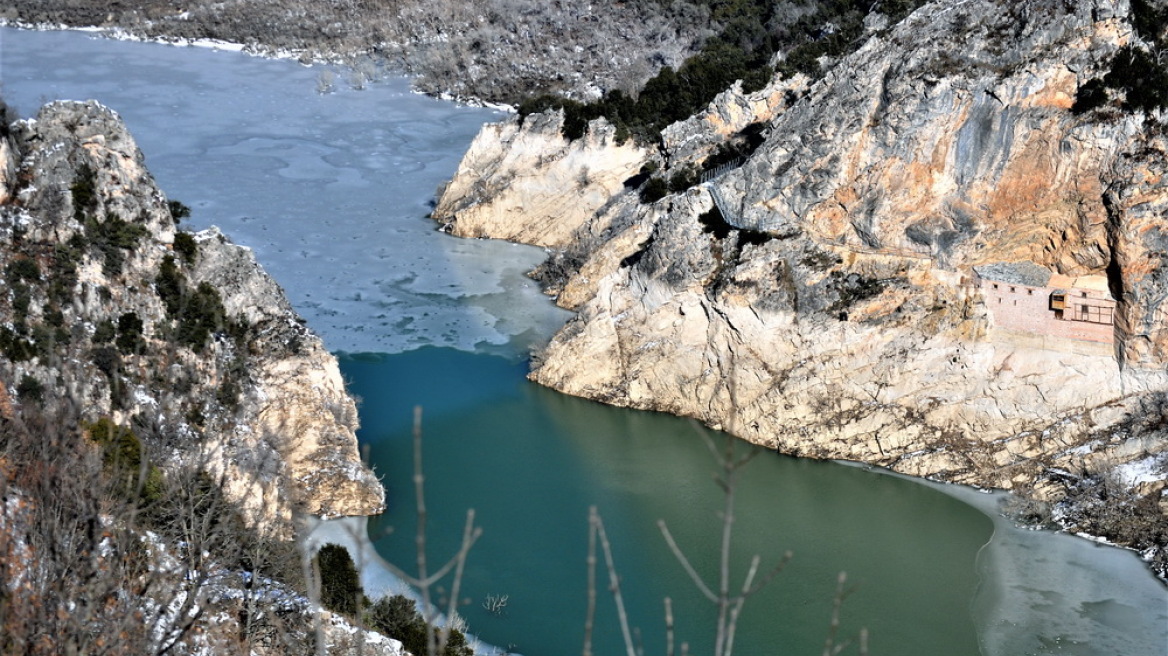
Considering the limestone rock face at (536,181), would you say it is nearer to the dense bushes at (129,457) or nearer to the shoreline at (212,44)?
the shoreline at (212,44)

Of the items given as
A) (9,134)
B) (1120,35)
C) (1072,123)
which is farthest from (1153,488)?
(9,134)

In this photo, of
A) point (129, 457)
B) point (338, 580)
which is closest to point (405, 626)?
point (338, 580)

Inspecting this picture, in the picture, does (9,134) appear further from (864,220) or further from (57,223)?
(864,220)

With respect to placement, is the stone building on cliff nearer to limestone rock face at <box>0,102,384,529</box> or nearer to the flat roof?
the flat roof

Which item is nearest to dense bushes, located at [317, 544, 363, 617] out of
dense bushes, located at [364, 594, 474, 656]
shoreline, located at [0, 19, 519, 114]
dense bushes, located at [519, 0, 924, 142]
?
dense bushes, located at [364, 594, 474, 656]

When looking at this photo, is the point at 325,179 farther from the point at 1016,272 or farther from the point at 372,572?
the point at 1016,272

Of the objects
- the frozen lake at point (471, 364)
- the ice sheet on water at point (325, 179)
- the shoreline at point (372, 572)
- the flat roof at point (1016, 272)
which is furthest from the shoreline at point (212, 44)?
the shoreline at point (372, 572)
